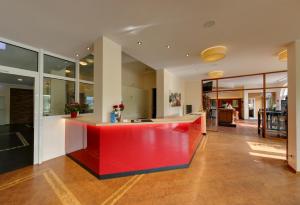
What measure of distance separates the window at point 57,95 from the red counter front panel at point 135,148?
5.03ft

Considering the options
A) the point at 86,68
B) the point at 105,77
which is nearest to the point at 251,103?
the point at 86,68

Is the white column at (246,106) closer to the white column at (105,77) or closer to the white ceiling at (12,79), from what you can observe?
the white column at (105,77)

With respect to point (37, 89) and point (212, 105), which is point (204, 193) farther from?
point (212, 105)

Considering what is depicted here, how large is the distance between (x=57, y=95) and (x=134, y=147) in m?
2.91

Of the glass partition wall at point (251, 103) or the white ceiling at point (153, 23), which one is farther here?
the glass partition wall at point (251, 103)

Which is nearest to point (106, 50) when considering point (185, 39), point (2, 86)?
point (185, 39)

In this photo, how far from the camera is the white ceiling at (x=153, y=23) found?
212 centimetres

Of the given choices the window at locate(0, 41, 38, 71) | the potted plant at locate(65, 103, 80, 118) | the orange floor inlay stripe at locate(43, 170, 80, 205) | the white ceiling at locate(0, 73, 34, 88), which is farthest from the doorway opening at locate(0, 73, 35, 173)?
the orange floor inlay stripe at locate(43, 170, 80, 205)

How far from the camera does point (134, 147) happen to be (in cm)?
302

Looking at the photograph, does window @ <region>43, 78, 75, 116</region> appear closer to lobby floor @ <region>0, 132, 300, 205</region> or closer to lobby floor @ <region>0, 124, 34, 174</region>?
lobby floor @ <region>0, 124, 34, 174</region>

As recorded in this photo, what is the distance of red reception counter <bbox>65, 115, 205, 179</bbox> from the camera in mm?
2875

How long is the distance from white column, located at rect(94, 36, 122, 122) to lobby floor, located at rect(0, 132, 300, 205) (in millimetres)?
1321

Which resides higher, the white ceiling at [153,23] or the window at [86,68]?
the white ceiling at [153,23]

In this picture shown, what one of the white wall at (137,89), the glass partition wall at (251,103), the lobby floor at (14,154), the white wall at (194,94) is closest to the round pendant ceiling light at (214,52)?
the glass partition wall at (251,103)
